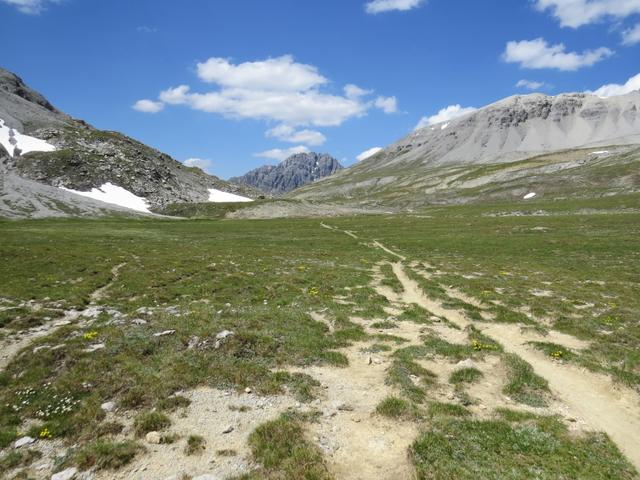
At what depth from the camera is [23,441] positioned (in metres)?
11.8

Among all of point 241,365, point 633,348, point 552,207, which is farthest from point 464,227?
point 241,365

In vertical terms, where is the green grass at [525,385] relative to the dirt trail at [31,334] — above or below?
below

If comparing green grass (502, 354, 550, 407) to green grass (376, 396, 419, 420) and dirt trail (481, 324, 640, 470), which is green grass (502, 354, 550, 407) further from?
green grass (376, 396, 419, 420)

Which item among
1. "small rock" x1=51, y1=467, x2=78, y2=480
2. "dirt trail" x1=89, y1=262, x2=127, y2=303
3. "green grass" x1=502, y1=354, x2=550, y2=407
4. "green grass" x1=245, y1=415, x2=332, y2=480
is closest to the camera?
"green grass" x1=245, y1=415, x2=332, y2=480

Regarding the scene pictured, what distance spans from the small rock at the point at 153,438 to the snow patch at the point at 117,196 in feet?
545

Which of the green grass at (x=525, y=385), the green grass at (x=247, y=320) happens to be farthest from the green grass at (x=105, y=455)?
the green grass at (x=525, y=385)

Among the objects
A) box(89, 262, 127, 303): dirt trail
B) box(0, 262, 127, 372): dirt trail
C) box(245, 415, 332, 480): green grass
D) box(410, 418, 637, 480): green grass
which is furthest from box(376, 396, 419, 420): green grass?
box(89, 262, 127, 303): dirt trail

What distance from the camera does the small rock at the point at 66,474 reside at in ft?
33.7

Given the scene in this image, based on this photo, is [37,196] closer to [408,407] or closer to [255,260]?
[255,260]

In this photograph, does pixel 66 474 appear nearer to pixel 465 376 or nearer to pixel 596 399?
pixel 465 376

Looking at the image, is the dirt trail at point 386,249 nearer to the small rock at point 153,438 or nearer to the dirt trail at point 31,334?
the dirt trail at point 31,334

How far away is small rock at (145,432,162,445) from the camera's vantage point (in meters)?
11.8

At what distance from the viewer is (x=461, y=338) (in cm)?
2041

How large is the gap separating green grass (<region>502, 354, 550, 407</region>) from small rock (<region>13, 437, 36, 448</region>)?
1550 centimetres
